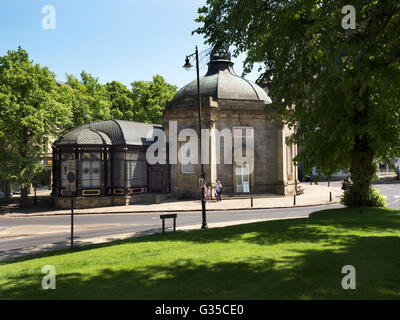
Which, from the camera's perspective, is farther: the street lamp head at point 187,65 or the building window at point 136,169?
the building window at point 136,169

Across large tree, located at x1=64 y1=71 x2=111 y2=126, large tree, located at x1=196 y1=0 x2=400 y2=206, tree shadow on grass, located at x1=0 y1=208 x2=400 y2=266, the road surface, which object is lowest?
the road surface

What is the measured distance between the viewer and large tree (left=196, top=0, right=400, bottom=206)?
7.48 m

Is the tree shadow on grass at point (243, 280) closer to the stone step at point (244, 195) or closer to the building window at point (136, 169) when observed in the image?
the stone step at point (244, 195)

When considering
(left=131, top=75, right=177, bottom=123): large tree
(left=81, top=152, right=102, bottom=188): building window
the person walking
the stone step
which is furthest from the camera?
(left=131, top=75, right=177, bottom=123): large tree

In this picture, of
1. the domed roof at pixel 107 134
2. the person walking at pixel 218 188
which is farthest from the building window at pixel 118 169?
the person walking at pixel 218 188

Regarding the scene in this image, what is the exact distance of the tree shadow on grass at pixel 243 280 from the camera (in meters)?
5.87

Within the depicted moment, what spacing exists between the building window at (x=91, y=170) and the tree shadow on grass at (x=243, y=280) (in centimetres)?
2421

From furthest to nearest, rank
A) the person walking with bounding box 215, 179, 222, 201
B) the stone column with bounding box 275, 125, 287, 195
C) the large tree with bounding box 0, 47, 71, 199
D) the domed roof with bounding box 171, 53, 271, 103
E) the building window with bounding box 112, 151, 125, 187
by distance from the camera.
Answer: the domed roof with bounding box 171, 53, 271, 103
the stone column with bounding box 275, 125, 287, 195
the building window with bounding box 112, 151, 125, 187
the person walking with bounding box 215, 179, 222, 201
the large tree with bounding box 0, 47, 71, 199

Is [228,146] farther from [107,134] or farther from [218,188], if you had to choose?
[107,134]

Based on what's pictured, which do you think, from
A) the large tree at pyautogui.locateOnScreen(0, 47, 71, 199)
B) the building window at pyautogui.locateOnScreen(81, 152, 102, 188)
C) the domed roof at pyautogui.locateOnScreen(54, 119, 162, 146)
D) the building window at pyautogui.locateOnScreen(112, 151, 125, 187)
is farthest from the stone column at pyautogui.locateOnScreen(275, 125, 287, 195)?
the large tree at pyautogui.locateOnScreen(0, 47, 71, 199)

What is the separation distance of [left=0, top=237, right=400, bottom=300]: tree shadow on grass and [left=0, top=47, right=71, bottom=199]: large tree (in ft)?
79.0

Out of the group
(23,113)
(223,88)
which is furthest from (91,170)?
(223,88)

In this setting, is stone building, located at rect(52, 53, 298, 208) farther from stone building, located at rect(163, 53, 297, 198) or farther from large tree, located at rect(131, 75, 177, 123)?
large tree, located at rect(131, 75, 177, 123)
